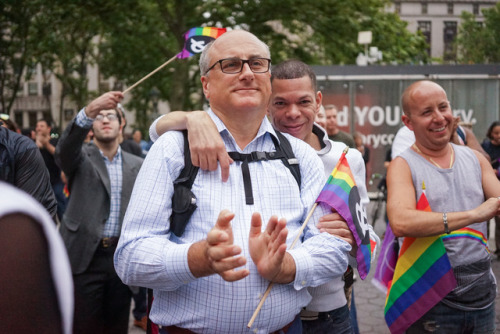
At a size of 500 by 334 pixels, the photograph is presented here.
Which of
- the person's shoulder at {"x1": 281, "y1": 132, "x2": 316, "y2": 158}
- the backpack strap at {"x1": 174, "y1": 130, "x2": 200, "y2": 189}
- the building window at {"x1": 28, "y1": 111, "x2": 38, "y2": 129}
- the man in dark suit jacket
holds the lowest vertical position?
the man in dark suit jacket

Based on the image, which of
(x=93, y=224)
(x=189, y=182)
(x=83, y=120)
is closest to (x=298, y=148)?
(x=189, y=182)

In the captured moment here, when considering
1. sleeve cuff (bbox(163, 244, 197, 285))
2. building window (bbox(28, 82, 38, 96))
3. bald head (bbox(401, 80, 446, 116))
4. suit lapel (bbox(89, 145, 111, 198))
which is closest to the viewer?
sleeve cuff (bbox(163, 244, 197, 285))

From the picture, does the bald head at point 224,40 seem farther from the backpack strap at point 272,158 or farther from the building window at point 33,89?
the building window at point 33,89

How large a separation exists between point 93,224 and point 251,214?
7.10ft

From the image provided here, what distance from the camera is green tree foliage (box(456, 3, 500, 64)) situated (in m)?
37.2

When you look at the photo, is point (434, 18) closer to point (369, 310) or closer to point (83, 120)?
point (369, 310)

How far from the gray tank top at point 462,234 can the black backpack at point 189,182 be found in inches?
38.5

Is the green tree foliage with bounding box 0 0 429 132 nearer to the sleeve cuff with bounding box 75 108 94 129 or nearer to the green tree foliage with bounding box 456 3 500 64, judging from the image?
the sleeve cuff with bounding box 75 108 94 129

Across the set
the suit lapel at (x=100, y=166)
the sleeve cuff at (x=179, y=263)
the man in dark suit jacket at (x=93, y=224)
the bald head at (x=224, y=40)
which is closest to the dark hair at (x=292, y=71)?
the bald head at (x=224, y=40)

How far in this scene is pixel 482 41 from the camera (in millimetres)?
38062

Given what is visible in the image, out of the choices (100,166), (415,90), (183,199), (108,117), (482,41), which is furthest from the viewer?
(482,41)

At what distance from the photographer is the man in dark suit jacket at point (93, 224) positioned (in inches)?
143

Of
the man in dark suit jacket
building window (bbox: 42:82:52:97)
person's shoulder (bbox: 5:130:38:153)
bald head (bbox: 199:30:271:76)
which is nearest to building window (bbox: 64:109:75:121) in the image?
building window (bbox: 42:82:52:97)

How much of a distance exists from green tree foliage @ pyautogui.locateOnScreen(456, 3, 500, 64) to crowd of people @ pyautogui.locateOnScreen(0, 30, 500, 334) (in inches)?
1469
